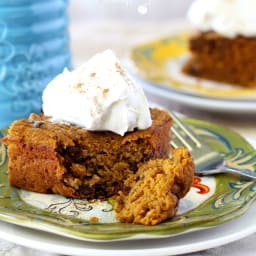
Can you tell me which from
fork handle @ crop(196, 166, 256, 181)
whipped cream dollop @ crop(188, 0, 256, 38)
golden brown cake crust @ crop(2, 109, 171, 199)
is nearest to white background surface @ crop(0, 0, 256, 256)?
whipped cream dollop @ crop(188, 0, 256, 38)

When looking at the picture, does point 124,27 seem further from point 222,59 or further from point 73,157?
point 73,157

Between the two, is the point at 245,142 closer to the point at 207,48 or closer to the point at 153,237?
the point at 153,237

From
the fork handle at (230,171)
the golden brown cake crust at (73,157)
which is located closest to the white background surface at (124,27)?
the fork handle at (230,171)

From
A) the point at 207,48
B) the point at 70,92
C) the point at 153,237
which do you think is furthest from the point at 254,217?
the point at 207,48

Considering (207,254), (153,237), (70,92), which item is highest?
(70,92)

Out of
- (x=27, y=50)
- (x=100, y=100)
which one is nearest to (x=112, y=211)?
(x=100, y=100)
